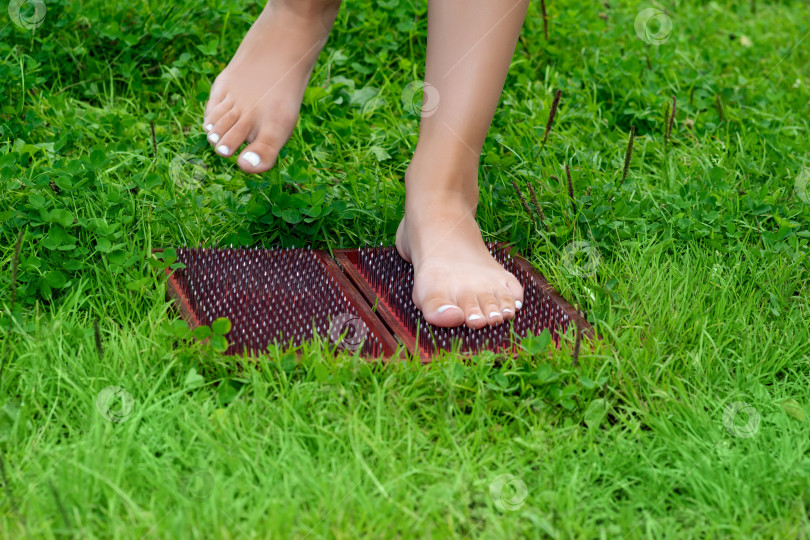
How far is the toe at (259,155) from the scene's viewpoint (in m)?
2.26

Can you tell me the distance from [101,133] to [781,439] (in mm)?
2137

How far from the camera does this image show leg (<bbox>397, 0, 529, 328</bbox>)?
194 cm

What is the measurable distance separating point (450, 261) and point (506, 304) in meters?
0.17

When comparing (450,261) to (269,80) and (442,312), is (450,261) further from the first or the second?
(269,80)

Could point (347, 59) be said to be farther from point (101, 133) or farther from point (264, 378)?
point (264, 378)

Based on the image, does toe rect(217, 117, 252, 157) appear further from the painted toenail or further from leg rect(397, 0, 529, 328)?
leg rect(397, 0, 529, 328)

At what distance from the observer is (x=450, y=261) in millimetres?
2012

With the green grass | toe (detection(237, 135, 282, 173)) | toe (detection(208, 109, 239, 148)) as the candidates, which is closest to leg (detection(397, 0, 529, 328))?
the green grass

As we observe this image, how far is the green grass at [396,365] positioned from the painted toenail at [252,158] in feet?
0.29

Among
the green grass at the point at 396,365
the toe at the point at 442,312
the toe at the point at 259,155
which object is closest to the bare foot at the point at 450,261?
the toe at the point at 442,312

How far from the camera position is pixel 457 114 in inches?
78.2

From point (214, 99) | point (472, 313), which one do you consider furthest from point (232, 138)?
point (472, 313)

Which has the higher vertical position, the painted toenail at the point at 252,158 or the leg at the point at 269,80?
the leg at the point at 269,80

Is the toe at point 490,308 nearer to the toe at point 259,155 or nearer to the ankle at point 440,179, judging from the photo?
the ankle at point 440,179
